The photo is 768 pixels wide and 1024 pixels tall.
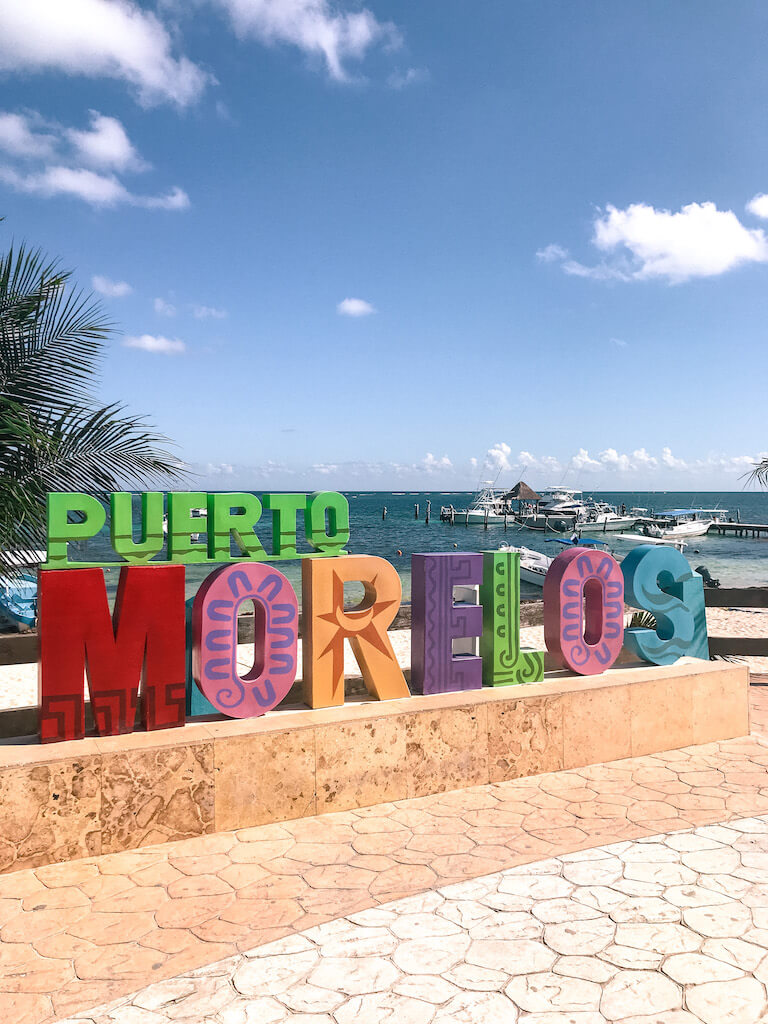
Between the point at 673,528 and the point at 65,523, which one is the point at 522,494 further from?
the point at 65,523

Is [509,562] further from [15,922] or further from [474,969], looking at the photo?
[15,922]

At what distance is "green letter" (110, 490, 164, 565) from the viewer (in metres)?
5.90

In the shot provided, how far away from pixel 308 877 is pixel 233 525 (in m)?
2.94

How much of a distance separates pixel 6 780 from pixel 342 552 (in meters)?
3.43

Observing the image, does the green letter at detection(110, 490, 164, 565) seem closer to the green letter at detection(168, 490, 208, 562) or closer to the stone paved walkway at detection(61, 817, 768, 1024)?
the green letter at detection(168, 490, 208, 562)

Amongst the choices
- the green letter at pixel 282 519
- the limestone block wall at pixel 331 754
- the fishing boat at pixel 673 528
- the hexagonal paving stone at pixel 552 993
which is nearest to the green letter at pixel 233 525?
the green letter at pixel 282 519

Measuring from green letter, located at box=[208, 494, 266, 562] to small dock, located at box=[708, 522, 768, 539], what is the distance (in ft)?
232

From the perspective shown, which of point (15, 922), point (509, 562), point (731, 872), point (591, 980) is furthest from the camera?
point (509, 562)

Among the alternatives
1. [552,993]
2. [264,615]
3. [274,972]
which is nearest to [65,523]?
[264,615]

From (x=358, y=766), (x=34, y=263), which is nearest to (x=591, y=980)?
(x=358, y=766)

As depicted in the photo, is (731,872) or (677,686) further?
(677,686)

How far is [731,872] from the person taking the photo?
196 inches

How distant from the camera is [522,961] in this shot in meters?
3.99

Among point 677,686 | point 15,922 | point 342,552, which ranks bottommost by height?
point 15,922
